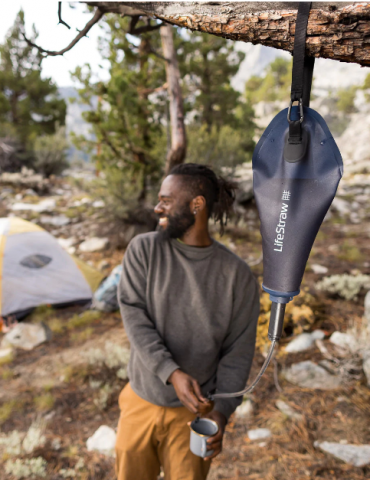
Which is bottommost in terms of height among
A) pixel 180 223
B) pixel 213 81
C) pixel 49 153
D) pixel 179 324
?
pixel 179 324

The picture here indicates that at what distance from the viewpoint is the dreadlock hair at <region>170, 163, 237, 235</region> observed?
1.70 meters

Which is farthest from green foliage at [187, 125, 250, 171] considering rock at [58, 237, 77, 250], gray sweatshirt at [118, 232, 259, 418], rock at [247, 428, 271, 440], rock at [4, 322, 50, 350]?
gray sweatshirt at [118, 232, 259, 418]

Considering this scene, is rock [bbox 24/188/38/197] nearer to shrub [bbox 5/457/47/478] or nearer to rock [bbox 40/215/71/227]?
rock [bbox 40/215/71/227]

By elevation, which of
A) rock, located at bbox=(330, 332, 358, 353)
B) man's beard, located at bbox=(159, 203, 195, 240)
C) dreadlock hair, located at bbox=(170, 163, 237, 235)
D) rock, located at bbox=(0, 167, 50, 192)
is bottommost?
rock, located at bbox=(330, 332, 358, 353)

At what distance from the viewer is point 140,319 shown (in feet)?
5.18

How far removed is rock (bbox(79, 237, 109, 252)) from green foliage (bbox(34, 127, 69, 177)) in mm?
7260

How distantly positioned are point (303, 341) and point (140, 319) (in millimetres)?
2484

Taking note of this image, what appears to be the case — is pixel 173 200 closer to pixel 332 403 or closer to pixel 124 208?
pixel 332 403

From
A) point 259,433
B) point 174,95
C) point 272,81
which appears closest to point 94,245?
point 174,95

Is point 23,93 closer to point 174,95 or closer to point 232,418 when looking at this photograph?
point 174,95

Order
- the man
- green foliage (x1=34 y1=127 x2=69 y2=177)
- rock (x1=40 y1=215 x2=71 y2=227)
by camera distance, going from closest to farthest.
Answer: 1. the man
2. rock (x1=40 y1=215 x2=71 y2=227)
3. green foliage (x1=34 y1=127 x2=69 y2=177)

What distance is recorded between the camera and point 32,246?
4.86 meters

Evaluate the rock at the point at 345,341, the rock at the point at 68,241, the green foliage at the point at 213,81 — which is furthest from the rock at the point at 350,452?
the green foliage at the point at 213,81

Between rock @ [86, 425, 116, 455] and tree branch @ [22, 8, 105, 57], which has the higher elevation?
tree branch @ [22, 8, 105, 57]
